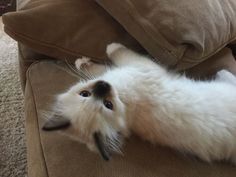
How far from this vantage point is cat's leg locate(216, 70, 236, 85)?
1.09 metres

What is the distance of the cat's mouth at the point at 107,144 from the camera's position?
0.87 meters

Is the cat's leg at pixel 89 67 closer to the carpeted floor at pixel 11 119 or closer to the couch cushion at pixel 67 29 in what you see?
the couch cushion at pixel 67 29

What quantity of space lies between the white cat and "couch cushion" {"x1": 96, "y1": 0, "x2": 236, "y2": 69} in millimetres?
72

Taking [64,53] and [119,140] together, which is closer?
[119,140]

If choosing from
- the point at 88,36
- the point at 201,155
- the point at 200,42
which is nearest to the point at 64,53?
the point at 88,36

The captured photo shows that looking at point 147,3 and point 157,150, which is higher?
point 147,3

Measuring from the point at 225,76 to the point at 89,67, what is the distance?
42 cm

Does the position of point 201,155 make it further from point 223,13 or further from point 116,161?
point 223,13

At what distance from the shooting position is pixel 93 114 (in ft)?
3.23

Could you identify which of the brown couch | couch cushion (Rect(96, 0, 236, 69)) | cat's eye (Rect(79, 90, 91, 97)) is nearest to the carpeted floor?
the brown couch

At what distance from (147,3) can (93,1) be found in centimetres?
20

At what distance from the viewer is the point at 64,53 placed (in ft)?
3.72

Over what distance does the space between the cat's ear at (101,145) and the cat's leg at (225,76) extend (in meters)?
0.41

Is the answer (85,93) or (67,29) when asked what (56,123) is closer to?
(85,93)
